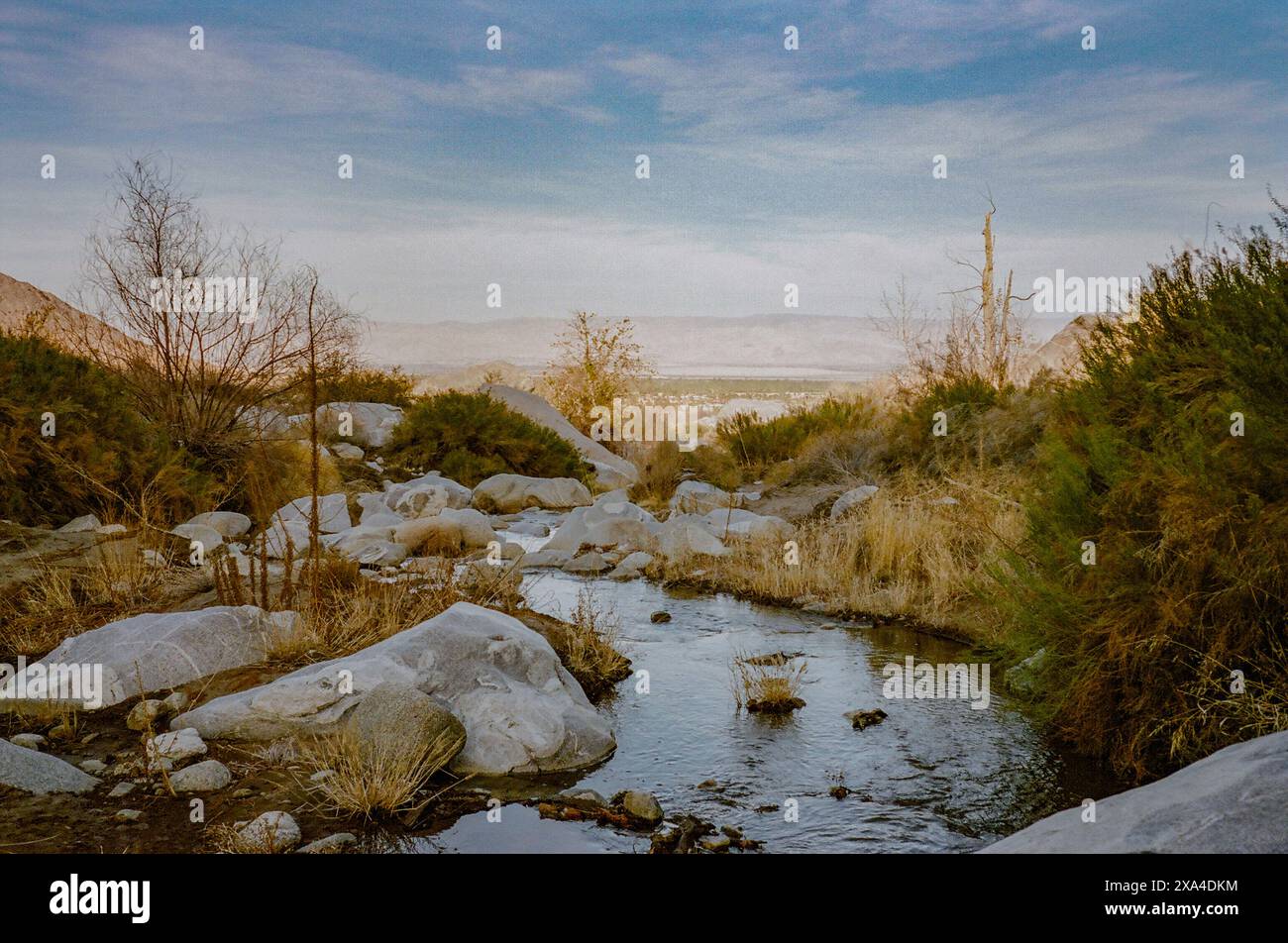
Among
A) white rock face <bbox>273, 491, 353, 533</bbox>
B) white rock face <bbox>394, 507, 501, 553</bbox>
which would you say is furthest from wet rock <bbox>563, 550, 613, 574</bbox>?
white rock face <bbox>273, 491, 353, 533</bbox>

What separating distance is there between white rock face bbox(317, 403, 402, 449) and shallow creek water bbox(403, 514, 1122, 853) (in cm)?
1258

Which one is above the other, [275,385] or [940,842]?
[275,385]

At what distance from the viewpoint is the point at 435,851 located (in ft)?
14.6

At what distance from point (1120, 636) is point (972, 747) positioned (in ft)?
3.55

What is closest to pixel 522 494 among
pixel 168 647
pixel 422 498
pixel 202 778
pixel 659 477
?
pixel 659 477

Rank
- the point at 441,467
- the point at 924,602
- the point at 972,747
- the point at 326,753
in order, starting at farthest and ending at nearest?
the point at 441,467
the point at 924,602
the point at 972,747
the point at 326,753

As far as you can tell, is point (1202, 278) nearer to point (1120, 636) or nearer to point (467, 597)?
point (1120, 636)

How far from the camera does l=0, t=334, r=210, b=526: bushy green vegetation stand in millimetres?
9617

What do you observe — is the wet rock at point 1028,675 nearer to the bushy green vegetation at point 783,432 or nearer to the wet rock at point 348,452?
the bushy green vegetation at point 783,432

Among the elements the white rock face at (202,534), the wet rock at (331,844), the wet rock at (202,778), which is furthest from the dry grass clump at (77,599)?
the wet rock at (331,844)

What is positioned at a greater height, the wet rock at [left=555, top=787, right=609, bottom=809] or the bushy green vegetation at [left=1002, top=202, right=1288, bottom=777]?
the bushy green vegetation at [left=1002, top=202, right=1288, bottom=777]

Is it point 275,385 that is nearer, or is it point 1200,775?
point 1200,775

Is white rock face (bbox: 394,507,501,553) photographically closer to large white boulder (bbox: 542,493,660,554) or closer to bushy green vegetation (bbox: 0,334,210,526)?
large white boulder (bbox: 542,493,660,554)
